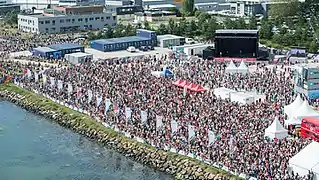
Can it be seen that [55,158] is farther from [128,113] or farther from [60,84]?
[60,84]

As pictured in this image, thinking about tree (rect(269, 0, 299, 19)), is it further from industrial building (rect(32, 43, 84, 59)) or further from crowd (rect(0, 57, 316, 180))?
industrial building (rect(32, 43, 84, 59))

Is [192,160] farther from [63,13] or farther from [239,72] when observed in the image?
[63,13]

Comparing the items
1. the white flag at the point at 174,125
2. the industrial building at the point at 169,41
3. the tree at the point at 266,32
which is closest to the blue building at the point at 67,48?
the industrial building at the point at 169,41

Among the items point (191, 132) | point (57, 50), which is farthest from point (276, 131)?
point (57, 50)

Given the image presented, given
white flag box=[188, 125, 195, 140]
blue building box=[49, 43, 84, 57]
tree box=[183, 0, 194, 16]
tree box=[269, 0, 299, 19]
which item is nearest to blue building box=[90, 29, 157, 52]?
blue building box=[49, 43, 84, 57]

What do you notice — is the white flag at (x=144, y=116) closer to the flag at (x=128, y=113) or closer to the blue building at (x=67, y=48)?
the flag at (x=128, y=113)
